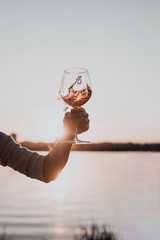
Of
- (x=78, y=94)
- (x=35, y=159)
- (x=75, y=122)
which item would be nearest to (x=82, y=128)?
(x=75, y=122)

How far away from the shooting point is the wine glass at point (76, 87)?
244 centimetres

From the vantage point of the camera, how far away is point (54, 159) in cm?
246

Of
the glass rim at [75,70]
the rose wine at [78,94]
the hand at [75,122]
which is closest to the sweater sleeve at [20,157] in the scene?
the hand at [75,122]

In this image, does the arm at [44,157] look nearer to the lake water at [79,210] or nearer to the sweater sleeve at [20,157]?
the sweater sleeve at [20,157]

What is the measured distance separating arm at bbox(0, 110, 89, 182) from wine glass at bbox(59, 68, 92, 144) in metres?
0.08

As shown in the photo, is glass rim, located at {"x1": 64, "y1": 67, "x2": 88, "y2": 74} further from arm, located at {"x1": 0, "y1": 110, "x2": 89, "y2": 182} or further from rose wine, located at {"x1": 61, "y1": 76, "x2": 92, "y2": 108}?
arm, located at {"x1": 0, "y1": 110, "x2": 89, "y2": 182}

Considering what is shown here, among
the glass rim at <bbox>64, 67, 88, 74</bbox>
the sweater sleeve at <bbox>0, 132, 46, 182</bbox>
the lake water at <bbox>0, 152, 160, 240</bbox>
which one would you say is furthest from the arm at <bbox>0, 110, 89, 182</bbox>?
the lake water at <bbox>0, 152, 160, 240</bbox>

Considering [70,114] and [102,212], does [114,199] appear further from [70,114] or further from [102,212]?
[70,114]

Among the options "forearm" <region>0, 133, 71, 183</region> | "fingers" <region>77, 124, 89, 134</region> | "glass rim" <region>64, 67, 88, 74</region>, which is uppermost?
"glass rim" <region>64, 67, 88, 74</region>

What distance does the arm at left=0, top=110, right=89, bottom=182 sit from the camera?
97.1 inches

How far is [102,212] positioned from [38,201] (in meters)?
13.2

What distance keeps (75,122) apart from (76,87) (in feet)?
0.71

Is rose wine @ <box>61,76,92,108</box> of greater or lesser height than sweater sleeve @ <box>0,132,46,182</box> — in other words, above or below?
above

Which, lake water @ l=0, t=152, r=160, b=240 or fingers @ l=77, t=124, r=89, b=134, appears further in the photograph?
lake water @ l=0, t=152, r=160, b=240
